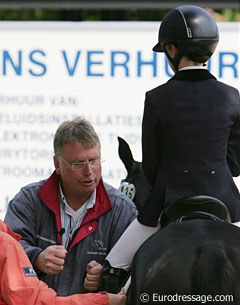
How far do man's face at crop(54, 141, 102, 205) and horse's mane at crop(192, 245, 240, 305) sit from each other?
1.29m

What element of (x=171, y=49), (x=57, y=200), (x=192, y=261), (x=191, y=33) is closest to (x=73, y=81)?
(x=57, y=200)

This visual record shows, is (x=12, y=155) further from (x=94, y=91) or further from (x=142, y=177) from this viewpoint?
(x=142, y=177)

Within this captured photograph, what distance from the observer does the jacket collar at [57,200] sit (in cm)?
557

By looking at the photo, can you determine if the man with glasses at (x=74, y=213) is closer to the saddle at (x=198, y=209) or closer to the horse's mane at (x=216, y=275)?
the saddle at (x=198, y=209)

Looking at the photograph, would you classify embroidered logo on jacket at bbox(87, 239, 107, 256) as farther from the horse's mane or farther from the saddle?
the horse's mane

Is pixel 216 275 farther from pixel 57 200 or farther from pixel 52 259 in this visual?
pixel 57 200

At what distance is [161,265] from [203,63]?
115cm

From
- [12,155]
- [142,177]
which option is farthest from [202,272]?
[12,155]

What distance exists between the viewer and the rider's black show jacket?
4.94m

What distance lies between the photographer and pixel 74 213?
18.5 ft

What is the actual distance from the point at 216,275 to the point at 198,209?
1.73 feet

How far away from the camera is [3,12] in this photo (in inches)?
684

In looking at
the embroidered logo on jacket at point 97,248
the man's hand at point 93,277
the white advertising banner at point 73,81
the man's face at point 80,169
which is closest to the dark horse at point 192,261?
the man's hand at point 93,277

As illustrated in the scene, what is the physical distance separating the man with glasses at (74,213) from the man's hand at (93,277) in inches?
8.1
